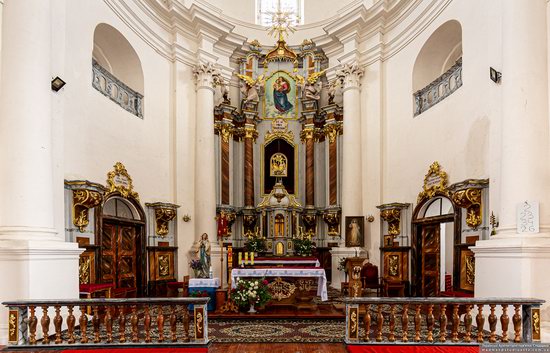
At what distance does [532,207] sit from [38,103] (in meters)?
7.16

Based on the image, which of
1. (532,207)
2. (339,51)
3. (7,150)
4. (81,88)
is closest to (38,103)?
(7,150)

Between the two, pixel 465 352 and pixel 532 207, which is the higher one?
pixel 532 207

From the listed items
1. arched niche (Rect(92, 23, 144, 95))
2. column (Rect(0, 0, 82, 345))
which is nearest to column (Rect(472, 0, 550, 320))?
column (Rect(0, 0, 82, 345))

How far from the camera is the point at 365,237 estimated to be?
14.2m

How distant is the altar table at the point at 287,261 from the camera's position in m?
12.9

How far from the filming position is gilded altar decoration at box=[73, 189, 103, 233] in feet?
28.7

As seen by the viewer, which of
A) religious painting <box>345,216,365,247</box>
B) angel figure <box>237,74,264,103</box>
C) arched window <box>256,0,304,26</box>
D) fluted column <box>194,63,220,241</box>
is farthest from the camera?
arched window <box>256,0,304,26</box>

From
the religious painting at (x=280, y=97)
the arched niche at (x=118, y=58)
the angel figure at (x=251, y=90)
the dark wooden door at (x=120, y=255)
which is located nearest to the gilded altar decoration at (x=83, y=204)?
the dark wooden door at (x=120, y=255)

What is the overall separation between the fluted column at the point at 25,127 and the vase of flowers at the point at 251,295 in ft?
11.4

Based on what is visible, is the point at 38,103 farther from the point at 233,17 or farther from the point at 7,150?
the point at 233,17

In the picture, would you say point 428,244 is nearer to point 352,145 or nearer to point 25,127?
point 352,145

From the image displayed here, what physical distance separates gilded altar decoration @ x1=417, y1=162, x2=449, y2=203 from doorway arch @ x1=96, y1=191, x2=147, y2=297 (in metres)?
6.81

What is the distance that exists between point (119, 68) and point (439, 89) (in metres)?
7.95

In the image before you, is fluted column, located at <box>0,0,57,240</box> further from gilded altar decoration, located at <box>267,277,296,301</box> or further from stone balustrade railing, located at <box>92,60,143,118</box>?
gilded altar decoration, located at <box>267,277,296,301</box>
